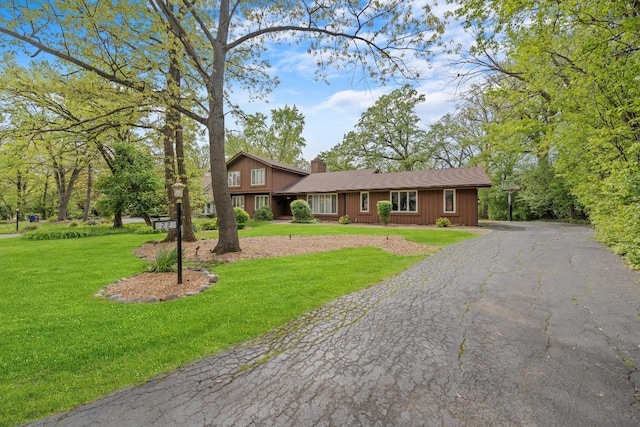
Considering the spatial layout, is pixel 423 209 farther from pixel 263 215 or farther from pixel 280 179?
pixel 280 179

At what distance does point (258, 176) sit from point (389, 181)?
38.8 ft

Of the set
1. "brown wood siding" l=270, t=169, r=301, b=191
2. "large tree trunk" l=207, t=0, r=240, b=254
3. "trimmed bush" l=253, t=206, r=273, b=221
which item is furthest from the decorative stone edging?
"brown wood siding" l=270, t=169, r=301, b=191

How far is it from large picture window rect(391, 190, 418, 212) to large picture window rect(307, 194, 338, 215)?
190 inches

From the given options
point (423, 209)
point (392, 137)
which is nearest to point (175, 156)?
point (423, 209)

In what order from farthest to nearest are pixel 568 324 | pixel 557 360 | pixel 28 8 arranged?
pixel 28 8 < pixel 568 324 < pixel 557 360

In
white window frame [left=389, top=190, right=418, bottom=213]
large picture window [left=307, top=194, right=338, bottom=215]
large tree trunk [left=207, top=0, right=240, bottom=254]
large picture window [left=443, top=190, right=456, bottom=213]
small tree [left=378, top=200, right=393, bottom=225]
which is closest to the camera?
large tree trunk [left=207, top=0, right=240, bottom=254]

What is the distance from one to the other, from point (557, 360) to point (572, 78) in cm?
869

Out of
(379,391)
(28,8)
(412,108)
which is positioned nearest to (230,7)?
(28,8)

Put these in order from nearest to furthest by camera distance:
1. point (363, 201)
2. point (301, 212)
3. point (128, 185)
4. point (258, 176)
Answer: point (128, 185)
point (301, 212)
point (363, 201)
point (258, 176)

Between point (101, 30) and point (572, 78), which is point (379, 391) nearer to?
point (101, 30)

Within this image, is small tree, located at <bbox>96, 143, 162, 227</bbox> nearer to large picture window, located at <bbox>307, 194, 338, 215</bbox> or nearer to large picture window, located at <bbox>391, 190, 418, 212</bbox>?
large picture window, located at <bbox>307, 194, 338, 215</bbox>

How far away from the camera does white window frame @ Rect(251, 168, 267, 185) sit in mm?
25344

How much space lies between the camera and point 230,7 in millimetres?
8641

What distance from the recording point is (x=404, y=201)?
777 inches
